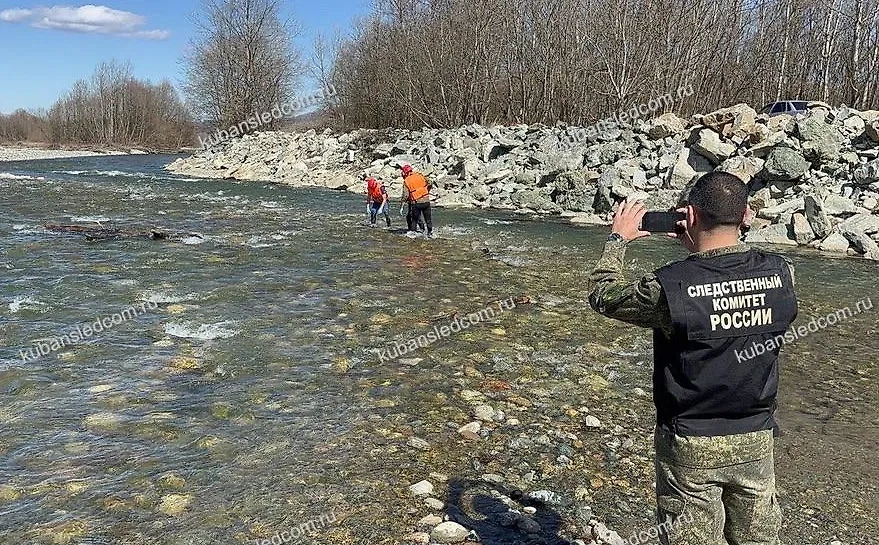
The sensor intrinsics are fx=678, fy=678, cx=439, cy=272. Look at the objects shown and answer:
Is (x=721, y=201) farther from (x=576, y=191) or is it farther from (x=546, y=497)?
(x=576, y=191)

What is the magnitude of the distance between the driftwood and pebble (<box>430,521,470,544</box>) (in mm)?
13128

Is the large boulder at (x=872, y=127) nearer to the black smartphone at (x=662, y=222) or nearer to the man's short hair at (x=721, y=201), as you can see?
the black smartphone at (x=662, y=222)

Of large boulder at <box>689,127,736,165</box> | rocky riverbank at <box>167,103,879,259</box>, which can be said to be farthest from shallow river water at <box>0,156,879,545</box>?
large boulder at <box>689,127,736,165</box>

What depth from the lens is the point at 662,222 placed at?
3.19 meters

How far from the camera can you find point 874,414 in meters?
6.41

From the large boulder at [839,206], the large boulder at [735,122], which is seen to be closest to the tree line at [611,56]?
the large boulder at [735,122]

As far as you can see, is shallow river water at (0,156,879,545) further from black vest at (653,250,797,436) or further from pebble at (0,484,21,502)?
black vest at (653,250,797,436)

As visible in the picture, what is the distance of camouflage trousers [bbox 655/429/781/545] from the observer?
9.75 ft

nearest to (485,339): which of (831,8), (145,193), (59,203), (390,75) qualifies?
(59,203)

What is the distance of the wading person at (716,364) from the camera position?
288 centimetres

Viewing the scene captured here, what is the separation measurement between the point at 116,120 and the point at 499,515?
98.9m

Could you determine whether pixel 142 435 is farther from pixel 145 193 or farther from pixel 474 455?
pixel 145 193

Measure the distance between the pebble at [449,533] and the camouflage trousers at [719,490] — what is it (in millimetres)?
1563

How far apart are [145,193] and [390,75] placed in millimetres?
19664
